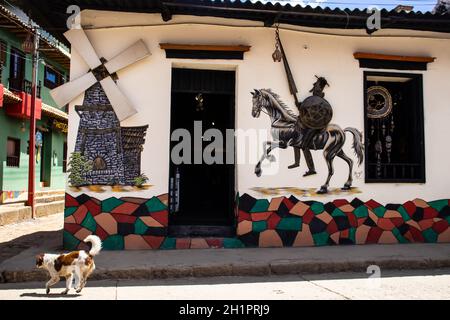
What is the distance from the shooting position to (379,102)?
8.16m

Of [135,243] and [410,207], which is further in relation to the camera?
[410,207]

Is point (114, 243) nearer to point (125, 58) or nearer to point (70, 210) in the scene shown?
point (70, 210)

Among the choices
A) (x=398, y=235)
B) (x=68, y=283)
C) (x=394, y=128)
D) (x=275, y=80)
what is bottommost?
(x=68, y=283)

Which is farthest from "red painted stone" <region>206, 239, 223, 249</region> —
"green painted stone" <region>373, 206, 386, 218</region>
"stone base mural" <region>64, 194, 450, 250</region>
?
"green painted stone" <region>373, 206, 386, 218</region>

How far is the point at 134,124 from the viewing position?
7004 mm

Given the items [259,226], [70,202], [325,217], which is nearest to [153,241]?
[70,202]

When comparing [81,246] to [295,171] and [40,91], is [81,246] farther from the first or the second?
[40,91]

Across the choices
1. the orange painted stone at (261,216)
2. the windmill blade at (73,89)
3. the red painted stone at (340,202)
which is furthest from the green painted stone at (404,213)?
the windmill blade at (73,89)

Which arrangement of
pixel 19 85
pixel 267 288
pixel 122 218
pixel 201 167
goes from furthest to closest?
pixel 19 85
pixel 201 167
pixel 122 218
pixel 267 288

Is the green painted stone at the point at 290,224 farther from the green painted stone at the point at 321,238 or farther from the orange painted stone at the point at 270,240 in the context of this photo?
the green painted stone at the point at 321,238

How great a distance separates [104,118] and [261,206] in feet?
10.3

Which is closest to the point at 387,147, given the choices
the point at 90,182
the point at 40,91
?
the point at 90,182

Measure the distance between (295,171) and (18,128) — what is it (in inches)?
504

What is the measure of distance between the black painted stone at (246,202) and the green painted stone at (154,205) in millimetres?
1351
